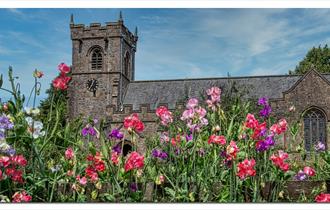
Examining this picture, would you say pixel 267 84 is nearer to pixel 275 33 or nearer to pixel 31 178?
pixel 275 33

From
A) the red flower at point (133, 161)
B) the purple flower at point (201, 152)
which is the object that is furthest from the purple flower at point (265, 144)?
the red flower at point (133, 161)

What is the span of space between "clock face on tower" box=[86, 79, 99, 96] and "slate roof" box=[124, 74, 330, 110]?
229 centimetres

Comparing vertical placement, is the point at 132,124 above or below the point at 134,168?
above

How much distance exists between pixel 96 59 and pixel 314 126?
16593mm

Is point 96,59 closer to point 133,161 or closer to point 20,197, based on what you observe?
point 20,197

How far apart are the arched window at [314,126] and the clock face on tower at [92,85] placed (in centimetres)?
1503

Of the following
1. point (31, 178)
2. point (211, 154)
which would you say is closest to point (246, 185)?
point (211, 154)

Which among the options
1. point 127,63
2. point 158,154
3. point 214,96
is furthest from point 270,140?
point 127,63

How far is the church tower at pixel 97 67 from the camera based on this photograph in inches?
1420

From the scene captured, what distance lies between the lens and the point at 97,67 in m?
37.2

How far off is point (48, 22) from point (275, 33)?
143 inches

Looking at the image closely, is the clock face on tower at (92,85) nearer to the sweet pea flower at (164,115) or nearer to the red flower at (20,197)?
the sweet pea flower at (164,115)

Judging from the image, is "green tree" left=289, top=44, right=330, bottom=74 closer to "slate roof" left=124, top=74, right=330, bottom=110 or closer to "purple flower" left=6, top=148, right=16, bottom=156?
"slate roof" left=124, top=74, right=330, bottom=110
